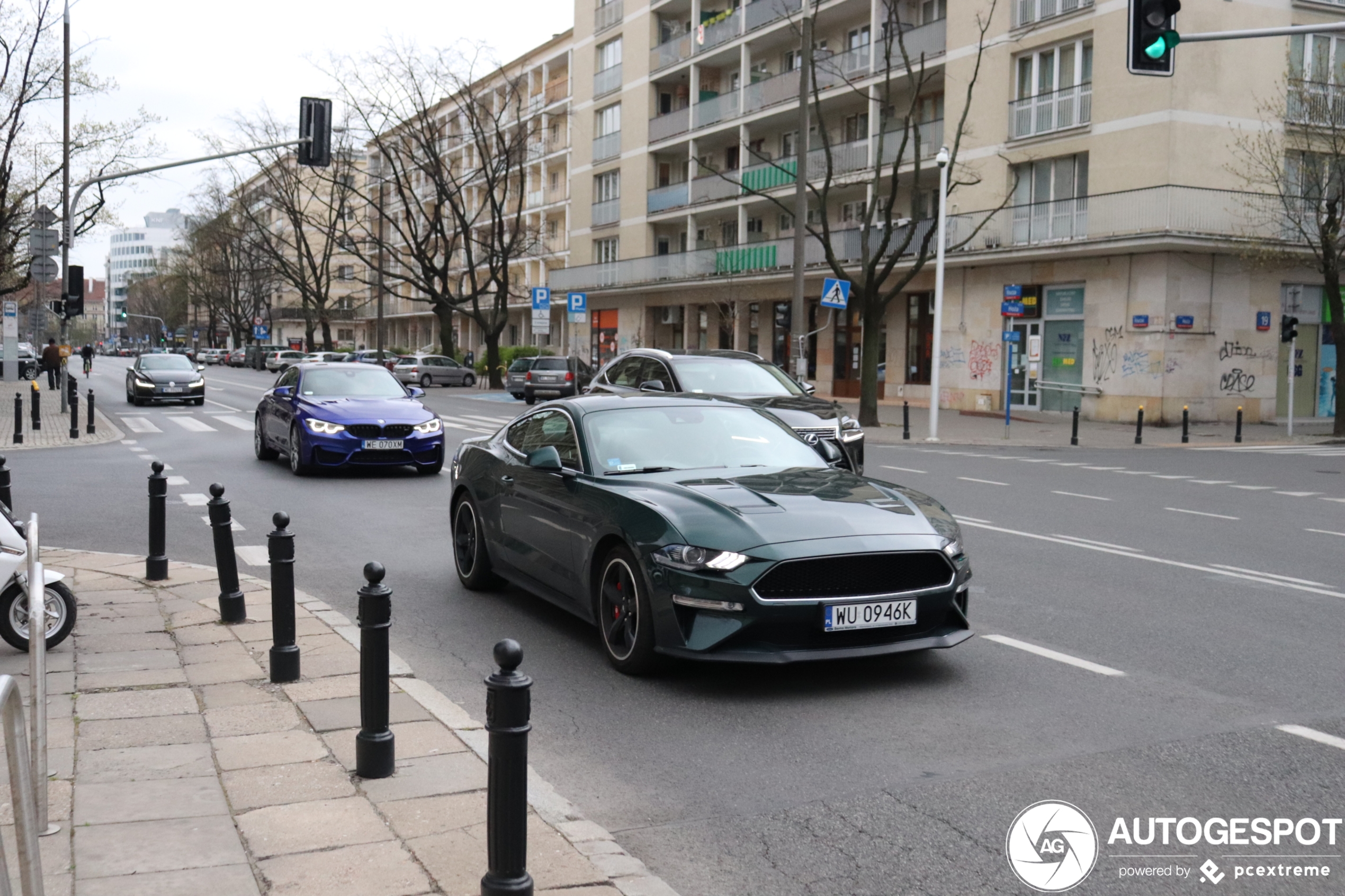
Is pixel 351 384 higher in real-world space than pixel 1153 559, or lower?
higher

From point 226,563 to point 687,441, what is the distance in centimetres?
270

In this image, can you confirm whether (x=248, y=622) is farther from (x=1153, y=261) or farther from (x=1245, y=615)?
(x=1153, y=261)

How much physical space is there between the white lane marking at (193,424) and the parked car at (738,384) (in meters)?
10.5

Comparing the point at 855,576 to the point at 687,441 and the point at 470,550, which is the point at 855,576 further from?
the point at 470,550

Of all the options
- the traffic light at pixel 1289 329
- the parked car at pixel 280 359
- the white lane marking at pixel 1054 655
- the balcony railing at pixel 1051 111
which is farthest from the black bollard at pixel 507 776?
the parked car at pixel 280 359

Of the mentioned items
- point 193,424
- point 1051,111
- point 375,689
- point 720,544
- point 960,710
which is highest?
point 1051,111

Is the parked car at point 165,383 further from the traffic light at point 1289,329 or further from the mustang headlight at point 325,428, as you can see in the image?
the traffic light at point 1289,329

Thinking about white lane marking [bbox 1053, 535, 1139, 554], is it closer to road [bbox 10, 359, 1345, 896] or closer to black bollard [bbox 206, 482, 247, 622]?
road [bbox 10, 359, 1345, 896]

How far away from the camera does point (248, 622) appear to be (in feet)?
23.7

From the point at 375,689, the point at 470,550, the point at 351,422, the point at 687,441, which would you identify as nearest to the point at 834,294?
the point at 351,422

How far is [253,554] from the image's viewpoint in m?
9.84

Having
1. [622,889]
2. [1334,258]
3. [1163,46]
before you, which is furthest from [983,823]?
[1334,258]

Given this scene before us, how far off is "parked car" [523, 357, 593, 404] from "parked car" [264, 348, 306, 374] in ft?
128

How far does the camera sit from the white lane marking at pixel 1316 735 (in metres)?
5.16
